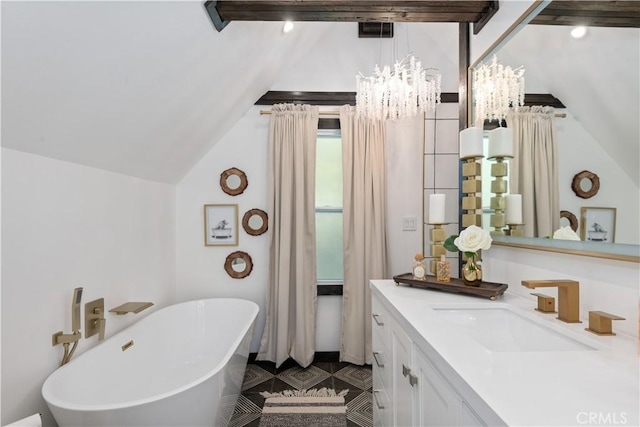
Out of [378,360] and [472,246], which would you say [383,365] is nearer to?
[378,360]

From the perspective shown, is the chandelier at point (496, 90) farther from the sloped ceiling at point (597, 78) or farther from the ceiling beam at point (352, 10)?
the ceiling beam at point (352, 10)

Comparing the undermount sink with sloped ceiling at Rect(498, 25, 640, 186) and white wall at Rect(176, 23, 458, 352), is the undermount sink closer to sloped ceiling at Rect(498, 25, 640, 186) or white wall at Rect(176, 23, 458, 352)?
sloped ceiling at Rect(498, 25, 640, 186)

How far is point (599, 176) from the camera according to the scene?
1.14 meters

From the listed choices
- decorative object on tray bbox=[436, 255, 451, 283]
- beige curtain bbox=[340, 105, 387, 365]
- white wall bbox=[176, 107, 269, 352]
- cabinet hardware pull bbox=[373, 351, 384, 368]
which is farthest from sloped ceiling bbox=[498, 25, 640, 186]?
white wall bbox=[176, 107, 269, 352]

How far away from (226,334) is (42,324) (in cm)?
134

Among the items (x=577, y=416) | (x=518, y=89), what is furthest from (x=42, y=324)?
(x=518, y=89)

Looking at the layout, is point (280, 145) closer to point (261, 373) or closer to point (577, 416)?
point (261, 373)

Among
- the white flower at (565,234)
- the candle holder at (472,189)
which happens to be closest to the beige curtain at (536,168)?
the white flower at (565,234)

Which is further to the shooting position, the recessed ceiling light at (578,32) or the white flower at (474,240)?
the white flower at (474,240)

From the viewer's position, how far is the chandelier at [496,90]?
59.4 inches

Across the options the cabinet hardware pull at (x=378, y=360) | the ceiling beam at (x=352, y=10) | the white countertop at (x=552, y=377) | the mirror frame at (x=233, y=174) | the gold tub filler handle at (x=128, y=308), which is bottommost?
the cabinet hardware pull at (x=378, y=360)

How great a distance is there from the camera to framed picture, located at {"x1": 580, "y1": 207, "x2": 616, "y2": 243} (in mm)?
1071

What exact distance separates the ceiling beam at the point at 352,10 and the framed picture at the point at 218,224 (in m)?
1.61

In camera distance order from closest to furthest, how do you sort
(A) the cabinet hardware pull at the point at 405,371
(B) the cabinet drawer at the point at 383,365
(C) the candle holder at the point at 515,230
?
(A) the cabinet hardware pull at the point at 405,371
(B) the cabinet drawer at the point at 383,365
(C) the candle holder at the point at 515,230
